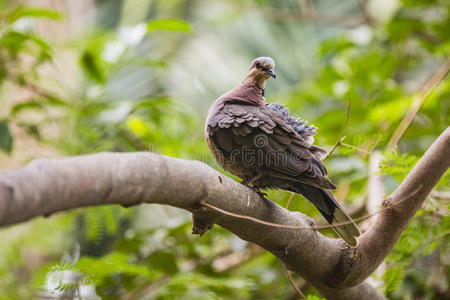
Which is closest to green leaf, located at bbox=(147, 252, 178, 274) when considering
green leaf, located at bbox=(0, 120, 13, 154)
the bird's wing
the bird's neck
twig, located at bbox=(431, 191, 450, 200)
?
green leaf, located at bbox=(0, 120, 13, 154)

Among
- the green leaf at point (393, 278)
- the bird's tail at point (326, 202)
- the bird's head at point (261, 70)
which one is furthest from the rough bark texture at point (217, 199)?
the bird's head at point (261, 70)

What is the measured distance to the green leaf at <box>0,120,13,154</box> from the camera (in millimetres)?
3438

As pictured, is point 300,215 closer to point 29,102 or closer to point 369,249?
point 369,249

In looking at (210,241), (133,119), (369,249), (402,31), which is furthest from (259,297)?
(402,31)

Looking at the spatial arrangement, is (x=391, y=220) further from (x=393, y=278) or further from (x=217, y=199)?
(x=217, y=199)

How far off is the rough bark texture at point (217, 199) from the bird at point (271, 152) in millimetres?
158

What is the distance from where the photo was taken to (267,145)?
2.63m

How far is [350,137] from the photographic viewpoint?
2.92 meters

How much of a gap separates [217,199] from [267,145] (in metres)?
0.74

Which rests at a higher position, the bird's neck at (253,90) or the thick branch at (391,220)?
the bird's neck at (253,90)

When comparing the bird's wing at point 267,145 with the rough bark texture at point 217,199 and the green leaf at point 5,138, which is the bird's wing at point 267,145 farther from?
the green leaf at point 5,138

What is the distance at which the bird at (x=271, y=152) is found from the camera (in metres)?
2.59

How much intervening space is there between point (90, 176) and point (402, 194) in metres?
1.63

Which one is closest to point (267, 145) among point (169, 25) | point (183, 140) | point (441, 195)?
point (441, 195)
